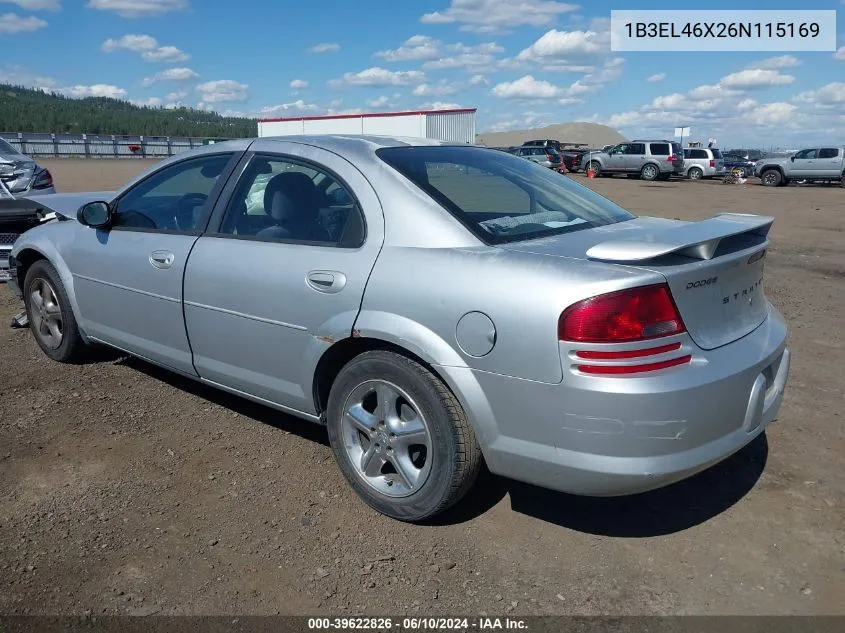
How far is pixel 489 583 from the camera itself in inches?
104

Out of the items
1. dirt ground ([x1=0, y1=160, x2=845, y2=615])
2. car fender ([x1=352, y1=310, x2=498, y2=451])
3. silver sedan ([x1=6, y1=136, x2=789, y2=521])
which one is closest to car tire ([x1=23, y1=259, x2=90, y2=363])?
dirt ground ([x1=0, y1=160, x2=845, y2=615])

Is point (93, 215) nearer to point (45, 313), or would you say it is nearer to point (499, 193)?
point (45, 313)

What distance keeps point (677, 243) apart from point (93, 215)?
3267 millimetres

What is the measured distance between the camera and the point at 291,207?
3.46 metres

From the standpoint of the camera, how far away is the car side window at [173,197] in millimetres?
3873

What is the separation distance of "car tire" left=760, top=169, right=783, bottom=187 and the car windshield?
30.8 meters

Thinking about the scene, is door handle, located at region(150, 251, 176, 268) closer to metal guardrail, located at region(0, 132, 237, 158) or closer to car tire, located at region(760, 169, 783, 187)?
car tire, located at region(760, 169, 783, 187)

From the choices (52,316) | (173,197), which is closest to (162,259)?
(173,197)

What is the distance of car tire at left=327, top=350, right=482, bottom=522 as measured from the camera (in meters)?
2.77

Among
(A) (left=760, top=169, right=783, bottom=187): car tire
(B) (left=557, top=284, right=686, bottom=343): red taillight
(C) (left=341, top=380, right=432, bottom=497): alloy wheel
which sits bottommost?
(C) (left=341, top=380, right=432, bottom=497): alloy wheel

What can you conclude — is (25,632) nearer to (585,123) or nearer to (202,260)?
(202,260)

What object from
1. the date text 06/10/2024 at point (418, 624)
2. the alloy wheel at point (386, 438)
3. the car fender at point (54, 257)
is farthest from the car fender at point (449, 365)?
the car fender at point (54, 257)

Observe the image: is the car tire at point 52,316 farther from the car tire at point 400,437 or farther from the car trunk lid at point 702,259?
Result: the car trunk lid at point 702,259

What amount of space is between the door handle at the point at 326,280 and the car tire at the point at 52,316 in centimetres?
232
